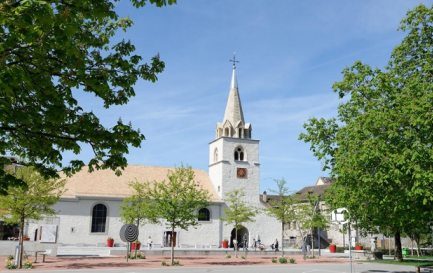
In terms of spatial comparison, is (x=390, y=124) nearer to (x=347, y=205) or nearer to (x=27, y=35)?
(x=347, y=205)

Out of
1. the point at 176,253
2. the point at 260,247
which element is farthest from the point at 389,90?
the point at 260,247

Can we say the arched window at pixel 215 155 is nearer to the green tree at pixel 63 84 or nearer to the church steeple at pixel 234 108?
the church steeple at pixel 234 108

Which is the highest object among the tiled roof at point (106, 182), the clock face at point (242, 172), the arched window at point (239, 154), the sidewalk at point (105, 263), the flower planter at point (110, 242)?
the arched window at point (239, 154)

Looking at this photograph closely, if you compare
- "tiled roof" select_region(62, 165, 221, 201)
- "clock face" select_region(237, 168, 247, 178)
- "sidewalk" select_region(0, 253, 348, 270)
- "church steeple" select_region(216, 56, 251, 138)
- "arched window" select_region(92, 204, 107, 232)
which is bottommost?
"sidewalk" select_region(0, 253, 348, 270)

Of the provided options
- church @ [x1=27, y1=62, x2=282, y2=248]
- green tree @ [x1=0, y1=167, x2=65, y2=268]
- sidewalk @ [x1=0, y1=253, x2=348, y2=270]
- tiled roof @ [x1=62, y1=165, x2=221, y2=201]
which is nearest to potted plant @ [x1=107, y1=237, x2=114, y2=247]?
church @ [x1=27, y1=62, x2=282, y2=248]

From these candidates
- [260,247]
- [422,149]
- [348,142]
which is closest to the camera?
[422,149]

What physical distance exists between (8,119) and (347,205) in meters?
15.8

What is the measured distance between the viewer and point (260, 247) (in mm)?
50781

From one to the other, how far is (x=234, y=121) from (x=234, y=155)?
4.75 m

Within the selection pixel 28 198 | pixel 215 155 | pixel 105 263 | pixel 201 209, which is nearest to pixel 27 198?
pixel 28 198

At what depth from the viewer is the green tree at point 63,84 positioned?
6.17m

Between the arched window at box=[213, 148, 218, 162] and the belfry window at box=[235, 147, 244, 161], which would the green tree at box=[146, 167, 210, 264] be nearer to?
the belfry window at box=[235, 147, 244, 161]

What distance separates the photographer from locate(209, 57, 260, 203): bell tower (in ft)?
186

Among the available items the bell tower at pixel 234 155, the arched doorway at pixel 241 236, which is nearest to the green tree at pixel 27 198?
the bell tower at pixel 234 155
